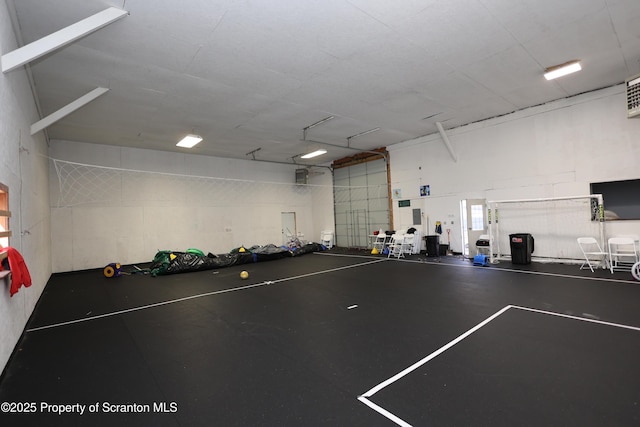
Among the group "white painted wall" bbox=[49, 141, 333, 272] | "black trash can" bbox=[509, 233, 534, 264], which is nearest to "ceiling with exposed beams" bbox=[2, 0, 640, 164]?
"white painted wall" bbox=[49, 141, 333, 272]

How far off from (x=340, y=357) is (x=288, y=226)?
10.8 m

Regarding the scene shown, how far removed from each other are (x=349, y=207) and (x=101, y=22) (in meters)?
10.1

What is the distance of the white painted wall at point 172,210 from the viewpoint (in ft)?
27.8

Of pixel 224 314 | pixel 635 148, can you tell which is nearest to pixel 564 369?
pixel 224 314

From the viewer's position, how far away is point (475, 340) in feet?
9.76

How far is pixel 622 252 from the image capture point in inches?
243

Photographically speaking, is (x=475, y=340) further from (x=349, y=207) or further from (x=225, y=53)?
(x=349, y=207)

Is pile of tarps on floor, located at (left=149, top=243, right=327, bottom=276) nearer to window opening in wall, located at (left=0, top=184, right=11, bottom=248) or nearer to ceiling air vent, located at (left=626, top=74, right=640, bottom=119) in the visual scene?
window opening in wall, located at (left=0, top=184, right=11, bottom=248)

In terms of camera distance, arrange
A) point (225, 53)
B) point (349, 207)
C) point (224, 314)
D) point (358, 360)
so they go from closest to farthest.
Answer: point (358, 360) < point (224, 314) < point (225, 53) < point (349, 207)

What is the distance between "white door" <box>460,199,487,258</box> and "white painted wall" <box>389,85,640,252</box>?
0.66 feet

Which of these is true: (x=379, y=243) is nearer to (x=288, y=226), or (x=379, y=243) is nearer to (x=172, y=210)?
(x=288, y=226)

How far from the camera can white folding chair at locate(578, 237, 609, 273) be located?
616 cm

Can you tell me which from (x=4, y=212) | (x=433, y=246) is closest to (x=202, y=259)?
(x=4, y=212)

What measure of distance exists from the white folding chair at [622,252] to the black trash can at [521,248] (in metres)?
1.40
